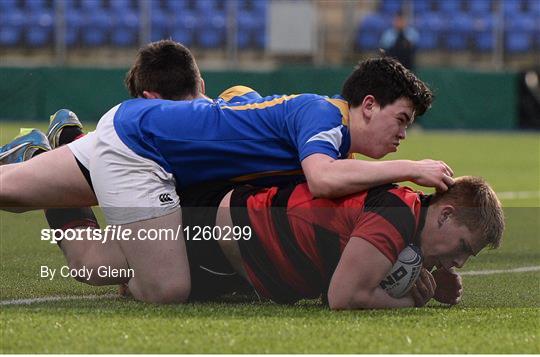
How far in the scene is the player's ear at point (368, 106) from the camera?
484cm

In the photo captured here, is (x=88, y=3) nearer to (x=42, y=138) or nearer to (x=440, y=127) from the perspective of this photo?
(x=440, y=127)

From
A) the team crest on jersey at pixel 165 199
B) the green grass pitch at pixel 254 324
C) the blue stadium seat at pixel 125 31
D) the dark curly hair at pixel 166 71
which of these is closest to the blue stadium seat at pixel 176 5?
the blue stadium seat at pixel 125 31

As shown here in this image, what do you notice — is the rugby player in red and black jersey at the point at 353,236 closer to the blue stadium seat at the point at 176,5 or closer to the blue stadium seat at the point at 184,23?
the blue stadium seat at the point at 184,23

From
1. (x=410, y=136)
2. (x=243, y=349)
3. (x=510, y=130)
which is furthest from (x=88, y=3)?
(x=243, y=349)

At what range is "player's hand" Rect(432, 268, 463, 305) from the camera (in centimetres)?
502

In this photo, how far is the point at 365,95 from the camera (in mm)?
4855

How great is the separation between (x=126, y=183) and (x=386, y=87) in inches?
46.8

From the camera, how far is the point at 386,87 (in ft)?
15.9

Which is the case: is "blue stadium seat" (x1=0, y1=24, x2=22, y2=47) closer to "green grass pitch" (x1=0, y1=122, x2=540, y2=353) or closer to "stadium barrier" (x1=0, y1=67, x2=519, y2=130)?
"stadium barrier" (x1=0, y1=67, x2=519, y2=130)

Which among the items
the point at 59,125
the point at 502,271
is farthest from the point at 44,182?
the point at 502,271

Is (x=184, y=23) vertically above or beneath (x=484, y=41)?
above

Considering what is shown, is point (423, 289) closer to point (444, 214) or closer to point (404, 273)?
point (404, 273)

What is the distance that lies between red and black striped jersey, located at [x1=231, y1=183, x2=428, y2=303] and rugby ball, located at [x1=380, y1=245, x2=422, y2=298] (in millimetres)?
60

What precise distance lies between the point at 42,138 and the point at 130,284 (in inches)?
44.6
